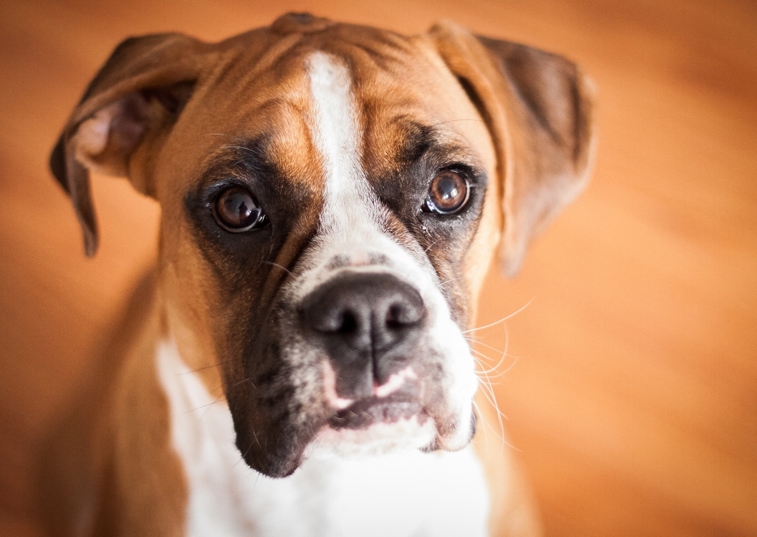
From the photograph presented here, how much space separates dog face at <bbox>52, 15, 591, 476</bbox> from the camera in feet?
4.66

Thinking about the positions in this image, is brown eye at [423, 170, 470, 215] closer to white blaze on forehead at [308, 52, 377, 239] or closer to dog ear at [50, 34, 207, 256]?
white blaze on forehead at [308, 52, 377, 239]

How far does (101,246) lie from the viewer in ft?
10.5

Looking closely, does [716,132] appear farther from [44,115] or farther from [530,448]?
[44,115]

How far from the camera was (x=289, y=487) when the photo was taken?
1.82 metres

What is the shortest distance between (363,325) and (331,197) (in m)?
0.32

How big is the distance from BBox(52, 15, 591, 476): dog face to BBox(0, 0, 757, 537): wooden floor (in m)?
1.21

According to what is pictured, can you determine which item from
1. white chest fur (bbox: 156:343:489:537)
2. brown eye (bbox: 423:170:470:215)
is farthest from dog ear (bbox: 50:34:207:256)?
brown eye (bbox: 423:170:470:215)

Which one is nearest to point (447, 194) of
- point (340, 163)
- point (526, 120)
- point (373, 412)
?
point (340, 163)

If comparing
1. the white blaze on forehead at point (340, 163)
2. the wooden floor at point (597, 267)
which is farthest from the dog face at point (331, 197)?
the wooden floor at point (597, 267)

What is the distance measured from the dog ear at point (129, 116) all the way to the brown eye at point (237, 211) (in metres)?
0.36

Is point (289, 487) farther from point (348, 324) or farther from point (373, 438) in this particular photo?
point (348, 324)

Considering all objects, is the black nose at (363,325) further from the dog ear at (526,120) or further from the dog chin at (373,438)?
the dog ear at (526,120)

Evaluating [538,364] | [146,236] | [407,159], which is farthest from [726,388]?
[146,236]

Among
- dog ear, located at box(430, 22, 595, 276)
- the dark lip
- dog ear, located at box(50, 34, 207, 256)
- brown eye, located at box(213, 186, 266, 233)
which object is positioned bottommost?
the dark lip
